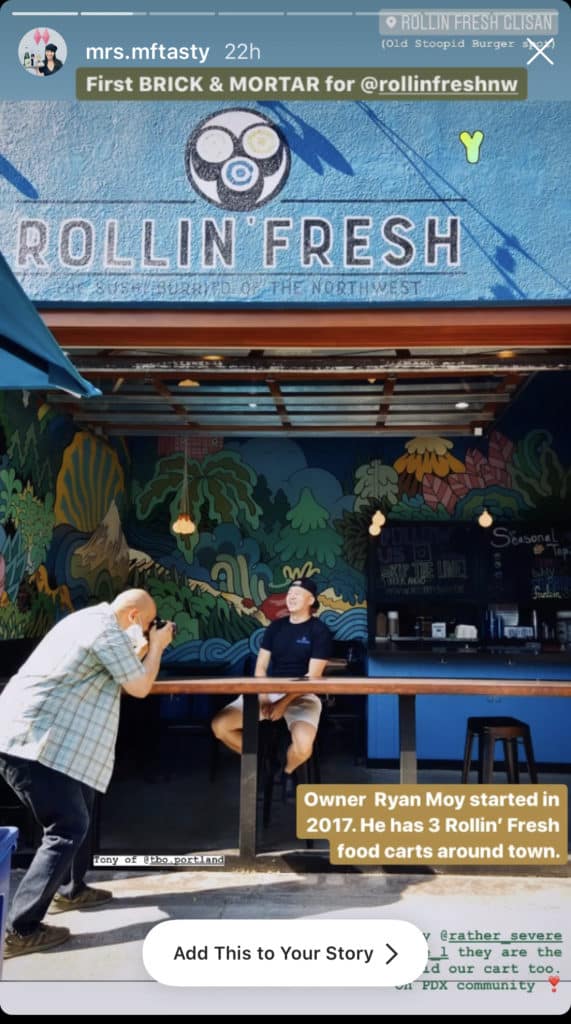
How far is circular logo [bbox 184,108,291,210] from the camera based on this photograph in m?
4.01

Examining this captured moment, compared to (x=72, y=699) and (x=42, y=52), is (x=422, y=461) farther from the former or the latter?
(x=42, y=52)

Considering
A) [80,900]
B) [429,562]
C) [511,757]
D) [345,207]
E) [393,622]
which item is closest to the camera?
[80,900]

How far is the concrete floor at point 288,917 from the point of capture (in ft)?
8.51

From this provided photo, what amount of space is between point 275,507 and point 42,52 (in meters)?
5.50

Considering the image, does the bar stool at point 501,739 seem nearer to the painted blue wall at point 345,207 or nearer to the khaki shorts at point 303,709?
the khaki shorts at point 303,709

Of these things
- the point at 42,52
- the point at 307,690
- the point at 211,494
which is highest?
the point at 42,52

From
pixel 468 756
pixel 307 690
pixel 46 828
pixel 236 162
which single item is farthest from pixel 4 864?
pixel 236 162

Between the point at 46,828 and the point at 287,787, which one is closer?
the point at 46,828

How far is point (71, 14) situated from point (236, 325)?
1484mm

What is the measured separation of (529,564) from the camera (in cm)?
771

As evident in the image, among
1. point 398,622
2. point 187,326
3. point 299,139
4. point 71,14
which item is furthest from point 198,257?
point 398,622

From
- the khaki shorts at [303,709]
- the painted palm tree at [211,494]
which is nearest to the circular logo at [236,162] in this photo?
the khaki shorts at [303,709]

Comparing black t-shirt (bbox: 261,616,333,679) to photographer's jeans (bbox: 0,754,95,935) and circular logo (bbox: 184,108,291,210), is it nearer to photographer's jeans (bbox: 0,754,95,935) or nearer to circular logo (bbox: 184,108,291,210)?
photographer's jeans (bbox: 0,754,95,935)

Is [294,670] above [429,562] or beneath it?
beneath
